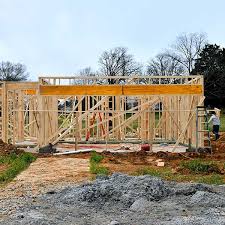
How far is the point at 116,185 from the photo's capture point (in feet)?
29.6

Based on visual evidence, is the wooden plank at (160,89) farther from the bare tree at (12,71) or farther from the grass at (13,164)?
the bare tree at (12,71)

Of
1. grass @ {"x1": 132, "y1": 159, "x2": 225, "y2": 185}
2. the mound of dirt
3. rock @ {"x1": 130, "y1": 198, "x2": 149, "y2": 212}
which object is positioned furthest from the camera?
the mound of dirt

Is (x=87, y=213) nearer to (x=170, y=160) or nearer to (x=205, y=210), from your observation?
(x=205, y=210)

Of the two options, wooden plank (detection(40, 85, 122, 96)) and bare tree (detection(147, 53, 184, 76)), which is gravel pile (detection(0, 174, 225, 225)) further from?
bare tree (detection(147, 53, 184, 76))

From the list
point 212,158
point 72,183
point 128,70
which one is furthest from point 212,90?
point 72,183

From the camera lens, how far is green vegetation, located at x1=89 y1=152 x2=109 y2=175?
1285 centimetres

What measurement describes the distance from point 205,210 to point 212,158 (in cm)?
953

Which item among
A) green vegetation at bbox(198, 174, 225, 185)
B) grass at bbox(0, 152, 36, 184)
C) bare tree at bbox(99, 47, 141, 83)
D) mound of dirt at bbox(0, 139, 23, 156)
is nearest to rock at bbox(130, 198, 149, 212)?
green vegetation at bbox(198, 174, 225, 185)

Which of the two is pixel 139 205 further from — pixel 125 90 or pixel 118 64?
pixel 118 64

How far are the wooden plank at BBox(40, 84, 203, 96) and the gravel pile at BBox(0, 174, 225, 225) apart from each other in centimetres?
947

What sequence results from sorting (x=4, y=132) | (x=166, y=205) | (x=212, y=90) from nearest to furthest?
(x=166, y=205) < (x=4, y=132) < (x=212, y=90)

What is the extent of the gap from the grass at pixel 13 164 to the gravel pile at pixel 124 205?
9.51ft

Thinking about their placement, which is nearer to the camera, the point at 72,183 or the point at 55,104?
the point at 72,183

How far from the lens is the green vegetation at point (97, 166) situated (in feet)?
42.2
